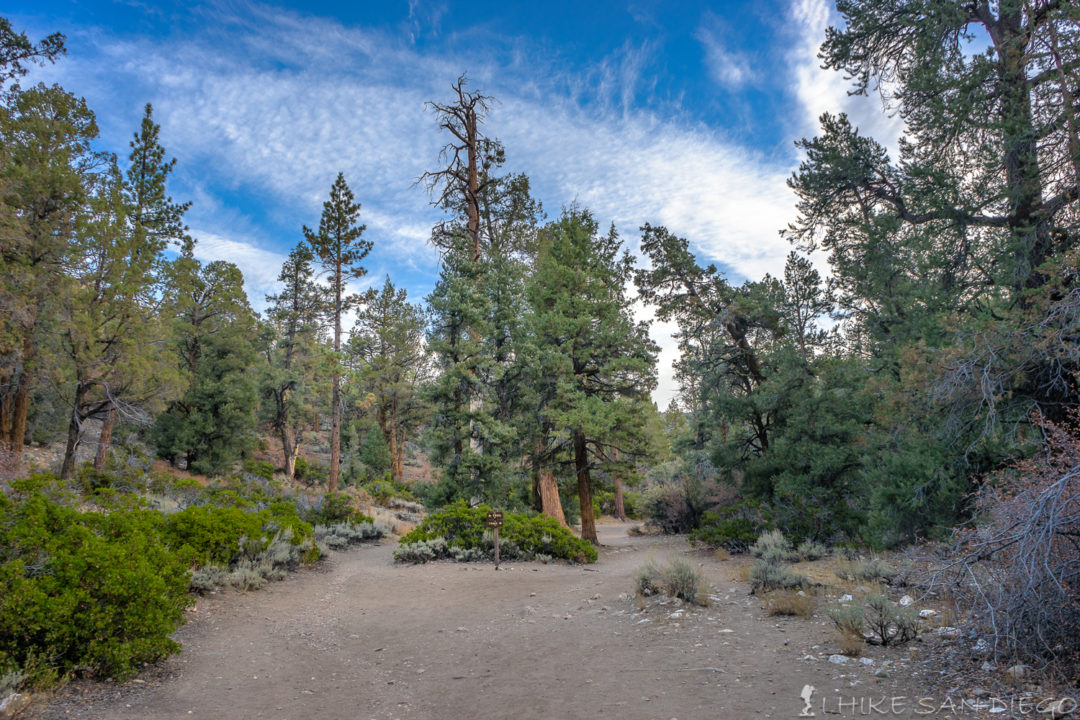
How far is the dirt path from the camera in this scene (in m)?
4.07

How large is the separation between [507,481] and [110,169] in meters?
14.5

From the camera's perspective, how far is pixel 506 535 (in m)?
12.0

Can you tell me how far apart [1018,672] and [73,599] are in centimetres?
681

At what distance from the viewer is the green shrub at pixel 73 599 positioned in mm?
3984

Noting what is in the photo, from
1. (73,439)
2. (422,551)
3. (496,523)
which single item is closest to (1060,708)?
(496,523)

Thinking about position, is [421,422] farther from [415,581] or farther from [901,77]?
[901,77]

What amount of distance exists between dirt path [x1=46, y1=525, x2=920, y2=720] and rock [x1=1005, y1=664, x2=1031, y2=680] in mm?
743

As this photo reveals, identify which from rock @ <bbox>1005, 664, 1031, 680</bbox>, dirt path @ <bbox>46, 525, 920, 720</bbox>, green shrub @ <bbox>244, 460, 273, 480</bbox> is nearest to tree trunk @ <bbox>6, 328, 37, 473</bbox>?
green shrub @ <bbox>244, 460, 273, 480</bbox>

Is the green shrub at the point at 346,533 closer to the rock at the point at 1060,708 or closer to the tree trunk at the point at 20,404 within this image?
the tree trunk at the point at 20,404

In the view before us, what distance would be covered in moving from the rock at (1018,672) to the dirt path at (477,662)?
29.3 inches

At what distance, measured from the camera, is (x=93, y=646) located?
426 cm

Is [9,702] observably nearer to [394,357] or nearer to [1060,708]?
[1060,708]

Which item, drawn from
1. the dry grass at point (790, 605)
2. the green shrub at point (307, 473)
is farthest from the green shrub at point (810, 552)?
the green shrub at point (307, 473)

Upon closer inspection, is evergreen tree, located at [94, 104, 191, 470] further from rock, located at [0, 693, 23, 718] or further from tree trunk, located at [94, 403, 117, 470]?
rock, located at [0, 693, 23, 718]
